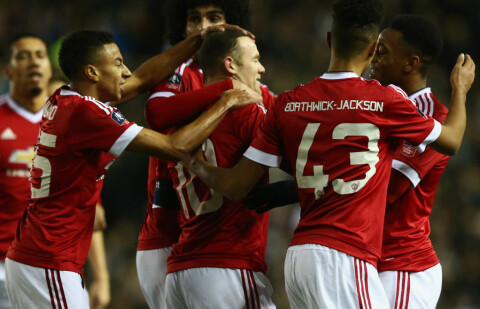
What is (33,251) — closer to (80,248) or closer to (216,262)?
(80,248)

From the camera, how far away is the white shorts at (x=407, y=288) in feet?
14.4

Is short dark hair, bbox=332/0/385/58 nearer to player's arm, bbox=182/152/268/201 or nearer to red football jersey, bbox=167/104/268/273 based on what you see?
red football jersey, bbox=167/104/268/273

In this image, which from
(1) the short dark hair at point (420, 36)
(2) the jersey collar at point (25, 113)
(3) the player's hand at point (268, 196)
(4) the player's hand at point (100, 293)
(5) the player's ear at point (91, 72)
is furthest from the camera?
(2) the jersey collar at point (25, 113)

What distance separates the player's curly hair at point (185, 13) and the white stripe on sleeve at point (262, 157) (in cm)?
191

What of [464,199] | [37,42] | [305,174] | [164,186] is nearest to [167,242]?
[164,186]

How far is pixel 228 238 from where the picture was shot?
4117 millimetres

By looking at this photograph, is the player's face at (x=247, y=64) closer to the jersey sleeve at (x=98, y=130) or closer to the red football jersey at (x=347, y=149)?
the red football jersey at (x=347, y=149)

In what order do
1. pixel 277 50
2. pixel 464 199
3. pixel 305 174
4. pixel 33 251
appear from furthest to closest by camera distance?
1. pixel 277 50
2. pixel 464 199
3. pixel 33 251
4. pixel 305 174

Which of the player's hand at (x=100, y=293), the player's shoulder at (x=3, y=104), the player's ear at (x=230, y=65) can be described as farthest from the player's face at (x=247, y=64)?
the player's shoulder at (x=3, y=104)

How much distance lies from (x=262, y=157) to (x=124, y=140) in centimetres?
80

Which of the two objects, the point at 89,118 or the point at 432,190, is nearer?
the point at 89,118

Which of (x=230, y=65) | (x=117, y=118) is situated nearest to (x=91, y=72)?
(x=117, y=118)

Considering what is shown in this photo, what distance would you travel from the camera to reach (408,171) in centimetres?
430

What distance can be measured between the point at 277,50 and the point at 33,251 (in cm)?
741
